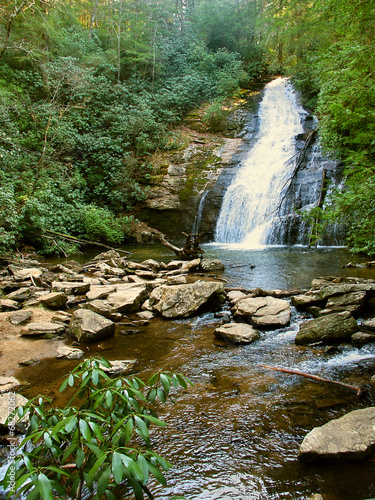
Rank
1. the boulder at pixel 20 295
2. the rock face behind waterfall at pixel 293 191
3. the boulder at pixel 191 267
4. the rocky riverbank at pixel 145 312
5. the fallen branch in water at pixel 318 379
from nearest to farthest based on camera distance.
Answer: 1. the fallen branch in water at pixel 318 379
2. the rocky riverbank at pixel 145 312
3. the boulder at pixel 20 295
4. the boulder at pixel 191 267
5. the rock face behind waterfall at pixel 293 191

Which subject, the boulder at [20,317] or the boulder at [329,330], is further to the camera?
the boulder at [20,317]

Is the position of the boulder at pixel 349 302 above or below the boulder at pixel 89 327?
above

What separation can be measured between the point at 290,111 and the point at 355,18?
15.9 m

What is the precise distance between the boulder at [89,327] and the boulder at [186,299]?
3.69ft

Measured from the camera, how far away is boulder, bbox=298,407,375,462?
1.96 metres

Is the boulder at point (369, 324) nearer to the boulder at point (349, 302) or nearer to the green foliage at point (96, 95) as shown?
the boulder at point (349, 302)

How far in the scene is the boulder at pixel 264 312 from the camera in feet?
14.5

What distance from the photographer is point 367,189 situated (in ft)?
17.3

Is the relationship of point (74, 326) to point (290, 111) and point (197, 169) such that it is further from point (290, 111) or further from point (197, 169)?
point (290, 111)

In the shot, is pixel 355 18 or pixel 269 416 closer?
pixel 269 416

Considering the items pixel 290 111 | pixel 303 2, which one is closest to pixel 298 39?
pixel 303 2

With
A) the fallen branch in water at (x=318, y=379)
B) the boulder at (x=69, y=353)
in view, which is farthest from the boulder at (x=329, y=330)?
the boulder at (x=69, y=353)

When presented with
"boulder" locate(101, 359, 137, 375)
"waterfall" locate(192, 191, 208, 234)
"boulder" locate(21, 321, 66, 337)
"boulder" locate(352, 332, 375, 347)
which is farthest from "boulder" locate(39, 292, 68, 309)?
"waterfall" locate(192, 191, 208, 234)

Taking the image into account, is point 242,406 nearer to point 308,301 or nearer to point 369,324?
point 369,324
